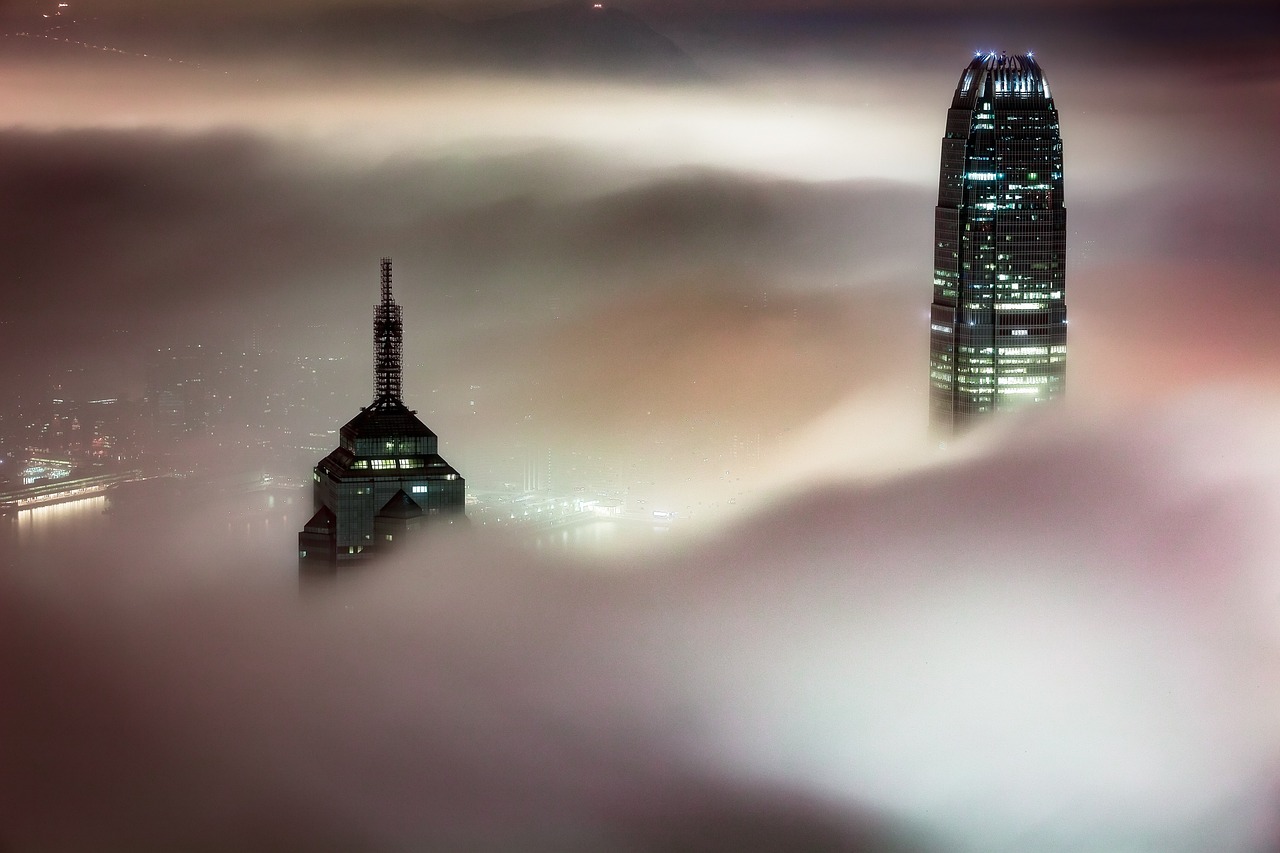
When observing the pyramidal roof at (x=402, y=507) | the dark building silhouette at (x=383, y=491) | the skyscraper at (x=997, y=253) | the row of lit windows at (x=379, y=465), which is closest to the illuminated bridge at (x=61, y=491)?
the dark building silhouette at (x=383, y=491)

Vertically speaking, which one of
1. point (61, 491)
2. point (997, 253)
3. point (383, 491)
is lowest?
point (61, 491)

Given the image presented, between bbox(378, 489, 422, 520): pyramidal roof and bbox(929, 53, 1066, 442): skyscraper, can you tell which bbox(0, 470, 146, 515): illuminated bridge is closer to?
bbox(378, 489, 422, 520): pyramidal roof

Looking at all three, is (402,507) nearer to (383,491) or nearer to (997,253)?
(383,491)

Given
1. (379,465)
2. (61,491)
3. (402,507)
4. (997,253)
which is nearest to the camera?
(402,507)

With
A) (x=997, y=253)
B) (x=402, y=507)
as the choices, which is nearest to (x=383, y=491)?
(x=402, y=507)

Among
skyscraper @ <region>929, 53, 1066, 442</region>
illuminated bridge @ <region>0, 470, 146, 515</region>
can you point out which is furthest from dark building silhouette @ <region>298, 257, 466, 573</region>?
illuminated bridge @ <region>0, 470, 146, 515</region>

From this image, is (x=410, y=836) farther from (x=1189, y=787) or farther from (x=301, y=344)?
(x=301, y=344)

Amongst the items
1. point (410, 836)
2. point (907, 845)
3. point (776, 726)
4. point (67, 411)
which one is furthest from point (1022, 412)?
point (67, 411)

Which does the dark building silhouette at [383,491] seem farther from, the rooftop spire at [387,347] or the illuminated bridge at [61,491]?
the illuminated bridge at [61,491]
